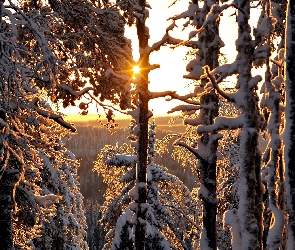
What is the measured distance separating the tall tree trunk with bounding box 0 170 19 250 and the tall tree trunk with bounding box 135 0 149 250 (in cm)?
236

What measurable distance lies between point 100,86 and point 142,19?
5.89ft

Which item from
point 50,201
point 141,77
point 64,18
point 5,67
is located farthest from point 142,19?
point 50,201

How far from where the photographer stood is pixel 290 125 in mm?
4684

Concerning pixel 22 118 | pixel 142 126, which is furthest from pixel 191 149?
pixel 22 118

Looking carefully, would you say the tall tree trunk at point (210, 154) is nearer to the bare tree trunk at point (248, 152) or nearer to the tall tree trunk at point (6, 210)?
the bare tree trunk at point (248, 152)

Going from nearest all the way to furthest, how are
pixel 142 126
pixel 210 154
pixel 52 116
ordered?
pixel 52 116 < pixel 210 154 < pixel 142 126

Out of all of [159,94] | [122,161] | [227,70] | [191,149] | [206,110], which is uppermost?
[227,70]

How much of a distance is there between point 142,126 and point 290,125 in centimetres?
335

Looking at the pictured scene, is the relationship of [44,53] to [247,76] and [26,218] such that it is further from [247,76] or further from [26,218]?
[26,218]

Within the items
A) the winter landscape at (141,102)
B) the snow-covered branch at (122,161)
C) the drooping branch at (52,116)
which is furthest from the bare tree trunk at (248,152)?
the snow-covered branch at (122,161)

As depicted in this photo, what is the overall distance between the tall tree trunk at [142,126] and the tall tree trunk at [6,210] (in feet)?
7.76

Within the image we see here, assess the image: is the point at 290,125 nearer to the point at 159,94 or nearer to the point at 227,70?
the point at 227,70

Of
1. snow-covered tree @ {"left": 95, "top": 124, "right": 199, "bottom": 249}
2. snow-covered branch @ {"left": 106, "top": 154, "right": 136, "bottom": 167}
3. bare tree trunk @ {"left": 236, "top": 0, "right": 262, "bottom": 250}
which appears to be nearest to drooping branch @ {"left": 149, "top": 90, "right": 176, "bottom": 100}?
bare tree trunk @ {"left": 236, "top": 0, "right": 262, "bottom": 250}

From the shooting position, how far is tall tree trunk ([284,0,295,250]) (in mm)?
4613
